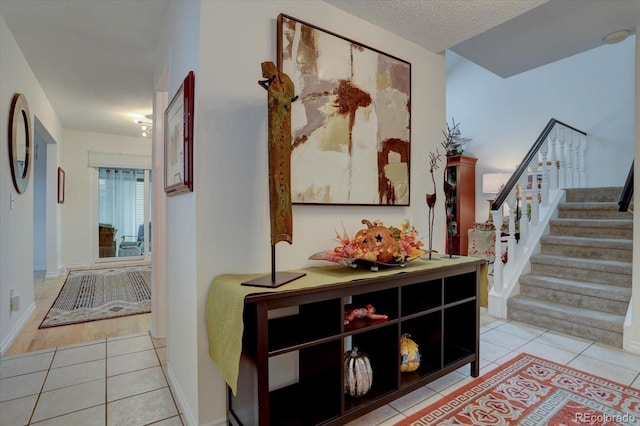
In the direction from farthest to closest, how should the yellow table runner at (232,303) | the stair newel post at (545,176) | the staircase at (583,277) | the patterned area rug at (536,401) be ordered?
the stair newel post at (545,176)
the staircase at (583,277)
the patterned area rug at (536,401)
the yellow table runner at (232,303)

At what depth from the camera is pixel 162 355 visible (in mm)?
2410

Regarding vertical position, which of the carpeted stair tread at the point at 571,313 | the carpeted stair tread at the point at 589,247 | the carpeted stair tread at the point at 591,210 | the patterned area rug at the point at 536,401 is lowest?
the patterned area rug at the point at 536,401

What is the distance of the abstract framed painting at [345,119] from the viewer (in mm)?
1758

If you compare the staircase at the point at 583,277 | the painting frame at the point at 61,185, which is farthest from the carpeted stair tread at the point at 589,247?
the painting frame at the point at 61,185

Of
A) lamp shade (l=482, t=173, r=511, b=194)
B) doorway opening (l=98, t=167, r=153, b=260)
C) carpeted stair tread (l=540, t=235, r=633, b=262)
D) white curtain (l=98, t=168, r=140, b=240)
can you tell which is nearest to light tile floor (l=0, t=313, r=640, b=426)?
carpeted stair tread (l=540, t=235, r=633, b=262)

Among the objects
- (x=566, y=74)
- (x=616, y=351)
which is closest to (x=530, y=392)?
(x=616, y=351)

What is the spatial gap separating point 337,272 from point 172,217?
42.5 inches

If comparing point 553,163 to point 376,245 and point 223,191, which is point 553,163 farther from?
point 223,191

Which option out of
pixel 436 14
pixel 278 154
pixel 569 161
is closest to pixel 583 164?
pixel 569 161

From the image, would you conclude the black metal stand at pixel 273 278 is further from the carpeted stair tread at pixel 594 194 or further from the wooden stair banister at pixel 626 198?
the carpeted stair tread at pixel 594 194

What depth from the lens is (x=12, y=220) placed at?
2.77 metres

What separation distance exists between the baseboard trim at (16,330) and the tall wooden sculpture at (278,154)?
2512 mm

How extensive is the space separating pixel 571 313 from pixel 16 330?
476 cm

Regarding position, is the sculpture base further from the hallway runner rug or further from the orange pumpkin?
the hallway runner rug
